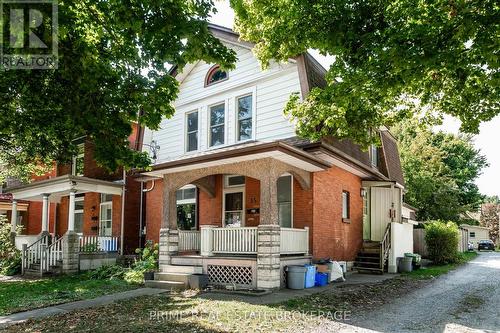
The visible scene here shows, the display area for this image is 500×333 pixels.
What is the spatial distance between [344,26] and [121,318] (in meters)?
8.54

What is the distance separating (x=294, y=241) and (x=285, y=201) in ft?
6.59

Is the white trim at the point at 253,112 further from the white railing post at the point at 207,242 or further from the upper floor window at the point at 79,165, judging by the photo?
the upper floor window at the point at 79,165

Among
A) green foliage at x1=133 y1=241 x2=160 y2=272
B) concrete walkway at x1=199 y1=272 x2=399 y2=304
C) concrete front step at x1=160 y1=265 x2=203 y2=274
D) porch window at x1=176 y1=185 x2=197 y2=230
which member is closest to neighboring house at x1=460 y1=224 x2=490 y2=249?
concrete walkway at x1=199 y1=272 x2=399 y2=304

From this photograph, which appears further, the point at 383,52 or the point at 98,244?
the point at 98,244

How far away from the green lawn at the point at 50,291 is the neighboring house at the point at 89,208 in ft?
7.52

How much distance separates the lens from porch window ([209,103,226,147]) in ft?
53.9

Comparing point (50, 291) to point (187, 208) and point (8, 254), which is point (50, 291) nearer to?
point (187, 208)

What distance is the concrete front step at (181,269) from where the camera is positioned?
12.8 meters

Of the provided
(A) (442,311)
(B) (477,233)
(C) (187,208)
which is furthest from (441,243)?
(B) (477,233)

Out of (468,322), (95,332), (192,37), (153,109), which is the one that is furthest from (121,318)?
(468,322)

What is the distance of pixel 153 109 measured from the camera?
27.5ft

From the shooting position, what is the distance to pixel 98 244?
1848cm

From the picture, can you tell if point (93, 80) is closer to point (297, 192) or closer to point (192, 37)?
point (192, 37)

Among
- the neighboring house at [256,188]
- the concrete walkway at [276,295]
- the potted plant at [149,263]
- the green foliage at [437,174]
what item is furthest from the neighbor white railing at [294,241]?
the green foliage at [437,174]
